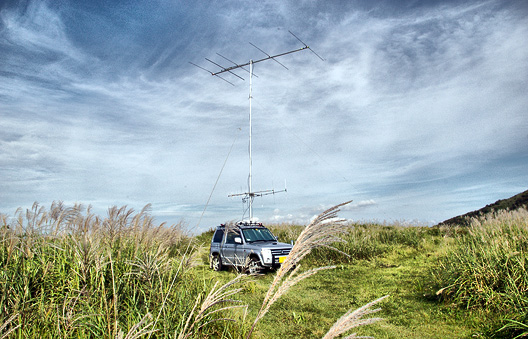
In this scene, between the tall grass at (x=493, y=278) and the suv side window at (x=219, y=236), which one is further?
the suv side window at (x=219, y=236)

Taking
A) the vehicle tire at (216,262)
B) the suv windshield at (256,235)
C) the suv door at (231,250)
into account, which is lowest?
the vehicle tire at (216,262)

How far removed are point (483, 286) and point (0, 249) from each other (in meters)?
7.96

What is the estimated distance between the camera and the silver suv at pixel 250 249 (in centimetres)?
1155

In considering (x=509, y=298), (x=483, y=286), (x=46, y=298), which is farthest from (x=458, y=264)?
(x=46, y=298)

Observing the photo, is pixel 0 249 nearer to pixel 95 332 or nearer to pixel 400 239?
pixel 95 332

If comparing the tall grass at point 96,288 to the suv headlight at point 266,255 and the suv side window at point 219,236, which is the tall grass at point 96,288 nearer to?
the suv headlight at point 266,255

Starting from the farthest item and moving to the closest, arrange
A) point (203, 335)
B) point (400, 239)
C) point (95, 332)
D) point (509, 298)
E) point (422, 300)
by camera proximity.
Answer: point (400, 239) → point (422, 300) → point (509, 298) → point (203, 335) → point (95, 332)

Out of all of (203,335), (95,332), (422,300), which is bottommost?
(422,300)

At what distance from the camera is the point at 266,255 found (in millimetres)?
11594

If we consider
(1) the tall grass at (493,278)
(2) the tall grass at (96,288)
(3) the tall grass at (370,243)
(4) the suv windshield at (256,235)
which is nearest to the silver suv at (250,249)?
(4) the suv windshield at (256,235)

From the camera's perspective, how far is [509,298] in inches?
233

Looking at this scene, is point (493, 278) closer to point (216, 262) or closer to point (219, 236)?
point (216, 262)

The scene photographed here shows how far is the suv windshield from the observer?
12855 millimetres

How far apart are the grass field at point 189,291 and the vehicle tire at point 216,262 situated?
3.87 m
